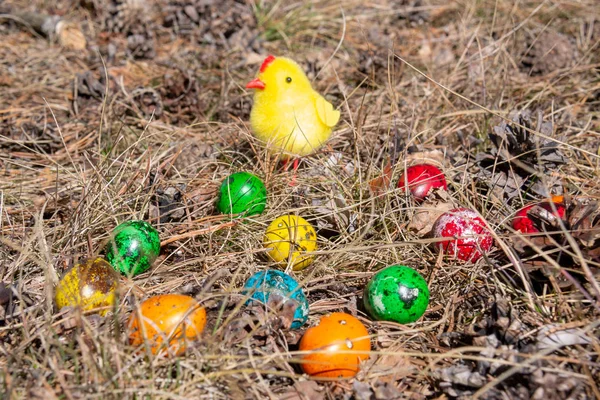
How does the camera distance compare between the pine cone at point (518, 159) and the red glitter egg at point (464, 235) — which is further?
the pine cone at point (518, 159)

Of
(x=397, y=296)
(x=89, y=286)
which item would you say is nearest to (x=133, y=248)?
(x=89, y=286)

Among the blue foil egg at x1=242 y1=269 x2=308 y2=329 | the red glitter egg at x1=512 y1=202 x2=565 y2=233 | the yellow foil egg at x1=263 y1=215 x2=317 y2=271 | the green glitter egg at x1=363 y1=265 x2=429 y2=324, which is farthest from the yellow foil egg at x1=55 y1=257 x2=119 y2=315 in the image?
the red glitter egg at x1=512 y1=202 x2=565 y2=233

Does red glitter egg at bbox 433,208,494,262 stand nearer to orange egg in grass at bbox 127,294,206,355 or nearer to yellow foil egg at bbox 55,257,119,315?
orange egg in grass at bbox 127,294,206,355

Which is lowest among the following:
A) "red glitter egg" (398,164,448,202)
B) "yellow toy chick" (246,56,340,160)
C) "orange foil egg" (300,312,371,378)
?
"orange foil egg" (300,312,371,378)

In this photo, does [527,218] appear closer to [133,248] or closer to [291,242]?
[291,242]

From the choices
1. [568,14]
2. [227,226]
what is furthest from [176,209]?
[568,14]

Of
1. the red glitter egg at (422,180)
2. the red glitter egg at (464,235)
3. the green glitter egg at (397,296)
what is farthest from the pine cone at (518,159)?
the green glitter egg at (397,296)

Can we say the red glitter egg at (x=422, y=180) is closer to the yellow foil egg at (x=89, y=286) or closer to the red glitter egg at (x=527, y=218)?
the red glitter egg at (x=527, y=218)
